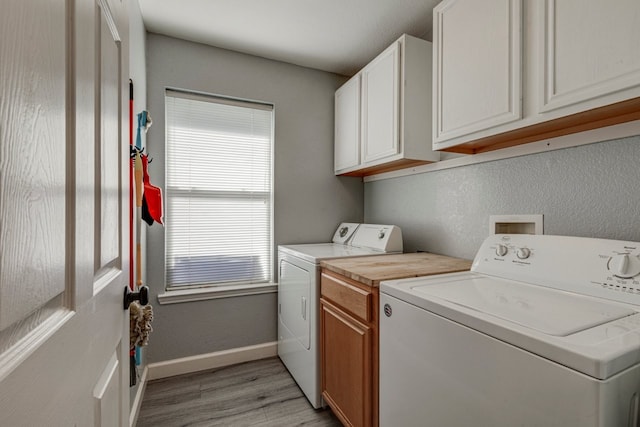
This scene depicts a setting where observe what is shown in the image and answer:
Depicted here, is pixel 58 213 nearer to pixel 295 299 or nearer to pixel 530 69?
pixel 530 69

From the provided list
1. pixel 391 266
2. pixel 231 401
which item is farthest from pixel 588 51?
pixel 231 401

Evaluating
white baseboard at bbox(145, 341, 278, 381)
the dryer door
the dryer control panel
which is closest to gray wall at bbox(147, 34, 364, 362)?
white baseboard at bbox(145, 341, 278, 381)

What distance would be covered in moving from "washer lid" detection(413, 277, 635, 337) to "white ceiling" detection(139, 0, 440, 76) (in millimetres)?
1675

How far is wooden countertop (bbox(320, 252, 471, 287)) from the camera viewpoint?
134 centimetres

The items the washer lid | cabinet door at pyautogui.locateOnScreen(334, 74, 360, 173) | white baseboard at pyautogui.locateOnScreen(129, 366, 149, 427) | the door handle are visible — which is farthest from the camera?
cabinet door at pyautogui.locateOnScreen(334, 74, 360, 173)

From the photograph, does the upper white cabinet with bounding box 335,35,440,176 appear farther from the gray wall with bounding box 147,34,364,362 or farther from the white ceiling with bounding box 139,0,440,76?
the gray wall with bounding box 147,34,364,362

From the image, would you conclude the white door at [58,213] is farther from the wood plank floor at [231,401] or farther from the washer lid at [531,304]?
the wood plank floor at [231,401]

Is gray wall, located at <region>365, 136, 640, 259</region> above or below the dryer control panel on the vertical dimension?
above

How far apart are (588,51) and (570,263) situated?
71 cm

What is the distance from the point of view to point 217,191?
7.79ft

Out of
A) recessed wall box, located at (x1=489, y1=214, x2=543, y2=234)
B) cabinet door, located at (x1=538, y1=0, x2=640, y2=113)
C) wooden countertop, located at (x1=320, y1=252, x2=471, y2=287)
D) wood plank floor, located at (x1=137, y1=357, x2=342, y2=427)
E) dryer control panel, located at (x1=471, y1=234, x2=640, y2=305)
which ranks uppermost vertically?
cabinet door, located at (x1=538, y1=0, x2=640, y2=113)

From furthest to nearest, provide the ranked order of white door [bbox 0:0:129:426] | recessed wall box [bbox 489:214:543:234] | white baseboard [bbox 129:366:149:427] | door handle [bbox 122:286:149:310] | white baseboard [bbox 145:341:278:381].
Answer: white baseboard [bbox 145:341:278:381]
white baseboard [bbox 129:366:149:427]
recessed wall box [bbox 489:214:543:234]
door handle [bbox 122:286:149:310]
white door [bbox 0:0:129:426]

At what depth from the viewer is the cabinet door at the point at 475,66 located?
47.4 inches

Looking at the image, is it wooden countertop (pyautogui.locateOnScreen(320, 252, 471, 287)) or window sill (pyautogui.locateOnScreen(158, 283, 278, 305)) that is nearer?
wooden countertop (pyautogui.locateOnScreen(320, 252, 471, 287))
